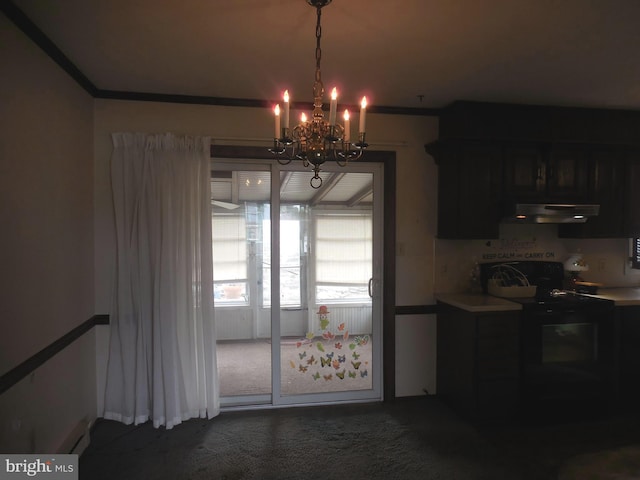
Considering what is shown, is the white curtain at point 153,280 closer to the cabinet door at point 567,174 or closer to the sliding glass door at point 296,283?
the sliding glass door at point 296,283

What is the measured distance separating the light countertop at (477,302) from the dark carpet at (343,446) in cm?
92

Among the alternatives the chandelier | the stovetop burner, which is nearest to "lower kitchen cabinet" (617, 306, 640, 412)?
the stovetop burner

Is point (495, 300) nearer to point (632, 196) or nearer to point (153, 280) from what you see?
point (632, 196)

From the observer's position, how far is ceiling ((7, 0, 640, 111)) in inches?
68.3

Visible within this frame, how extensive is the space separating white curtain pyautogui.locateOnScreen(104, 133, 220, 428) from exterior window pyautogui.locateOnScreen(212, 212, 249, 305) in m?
0.29

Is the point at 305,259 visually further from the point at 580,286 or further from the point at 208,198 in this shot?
the point at 580,286

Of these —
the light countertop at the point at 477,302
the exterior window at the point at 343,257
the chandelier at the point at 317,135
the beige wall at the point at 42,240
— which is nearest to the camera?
the chandelier at the point at 317,135

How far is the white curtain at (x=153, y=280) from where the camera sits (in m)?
2.71

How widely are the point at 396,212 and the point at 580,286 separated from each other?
5.85ft

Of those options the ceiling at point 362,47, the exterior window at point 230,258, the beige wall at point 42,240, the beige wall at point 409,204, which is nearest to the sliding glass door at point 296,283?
the exterior window at point 230,258

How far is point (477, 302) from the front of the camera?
279cm

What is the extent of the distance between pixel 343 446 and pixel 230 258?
170 cm

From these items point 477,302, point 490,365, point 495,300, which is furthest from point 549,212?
point 490,365

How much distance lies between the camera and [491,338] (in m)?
2.67
